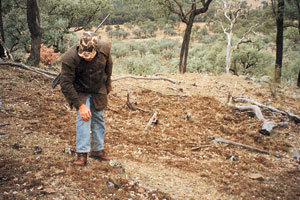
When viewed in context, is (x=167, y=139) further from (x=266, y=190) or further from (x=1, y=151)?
(x=1, y=151)

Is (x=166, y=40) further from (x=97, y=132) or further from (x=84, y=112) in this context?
(x=84, y=112)

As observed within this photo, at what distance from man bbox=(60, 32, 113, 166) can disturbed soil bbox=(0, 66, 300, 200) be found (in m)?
0.46

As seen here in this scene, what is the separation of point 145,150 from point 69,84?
205 cm

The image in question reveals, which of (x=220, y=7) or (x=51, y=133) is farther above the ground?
(x=220, y=7)

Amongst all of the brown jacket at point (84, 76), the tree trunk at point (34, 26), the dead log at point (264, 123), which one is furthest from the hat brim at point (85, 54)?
the tree trunk at point (34, 26)

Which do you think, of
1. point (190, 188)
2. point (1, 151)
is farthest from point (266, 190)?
point (1, 151)

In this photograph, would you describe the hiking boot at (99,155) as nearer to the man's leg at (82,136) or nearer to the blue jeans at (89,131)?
the blue jeans at (89,131)

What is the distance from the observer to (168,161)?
13.1 feet

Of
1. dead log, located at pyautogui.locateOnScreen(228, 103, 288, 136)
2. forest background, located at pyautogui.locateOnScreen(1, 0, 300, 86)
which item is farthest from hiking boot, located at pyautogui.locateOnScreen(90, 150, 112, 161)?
forest background, located at pyautogui.locateOnScreen(1, 0, 300, 86)

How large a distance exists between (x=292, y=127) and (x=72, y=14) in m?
15.9

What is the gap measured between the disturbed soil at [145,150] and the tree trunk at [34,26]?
181 cm

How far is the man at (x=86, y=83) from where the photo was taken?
2.79m

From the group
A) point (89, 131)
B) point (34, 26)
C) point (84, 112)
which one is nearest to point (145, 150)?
point (89, 131)

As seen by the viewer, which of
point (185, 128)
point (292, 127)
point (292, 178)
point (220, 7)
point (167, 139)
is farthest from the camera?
point (220, 7)
